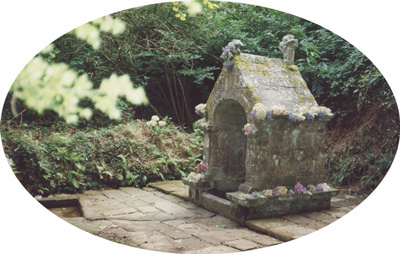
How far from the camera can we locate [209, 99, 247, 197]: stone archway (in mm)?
6258

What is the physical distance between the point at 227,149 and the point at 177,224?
5.79 ft

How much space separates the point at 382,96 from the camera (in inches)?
233

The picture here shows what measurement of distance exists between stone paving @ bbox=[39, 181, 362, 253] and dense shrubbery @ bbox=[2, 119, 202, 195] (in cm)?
42

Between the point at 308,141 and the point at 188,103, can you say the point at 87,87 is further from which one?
the point at 188,103

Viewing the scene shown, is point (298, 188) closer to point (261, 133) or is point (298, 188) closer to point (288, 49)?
point (261, 133)

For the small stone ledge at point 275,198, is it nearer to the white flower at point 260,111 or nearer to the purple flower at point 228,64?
the white flower at point 260,111

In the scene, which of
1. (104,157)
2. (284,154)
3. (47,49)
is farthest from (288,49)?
(104,157)

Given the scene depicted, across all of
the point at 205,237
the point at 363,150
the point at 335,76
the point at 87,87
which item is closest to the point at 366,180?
the point at 363,150

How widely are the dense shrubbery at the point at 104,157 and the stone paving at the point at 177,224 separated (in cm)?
42

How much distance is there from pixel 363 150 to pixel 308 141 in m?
1.50

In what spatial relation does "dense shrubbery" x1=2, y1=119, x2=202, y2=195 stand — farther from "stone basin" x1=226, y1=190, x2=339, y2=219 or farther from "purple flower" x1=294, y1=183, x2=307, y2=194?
"purple flower" x1=294, y1=183, x2=307, y2=194

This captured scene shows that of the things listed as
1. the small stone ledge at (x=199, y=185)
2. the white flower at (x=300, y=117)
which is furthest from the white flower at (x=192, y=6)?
the small stone ledge at (x=199, y=185)

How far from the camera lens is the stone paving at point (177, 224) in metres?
4.10

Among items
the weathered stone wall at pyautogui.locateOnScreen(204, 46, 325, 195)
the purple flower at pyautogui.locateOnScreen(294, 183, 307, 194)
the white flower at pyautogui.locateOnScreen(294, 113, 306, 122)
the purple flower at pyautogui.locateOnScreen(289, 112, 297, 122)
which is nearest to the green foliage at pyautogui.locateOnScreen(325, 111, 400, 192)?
the weathered stone wall at pyautogui.locateOnScreen(204, 46, 325, 195)
